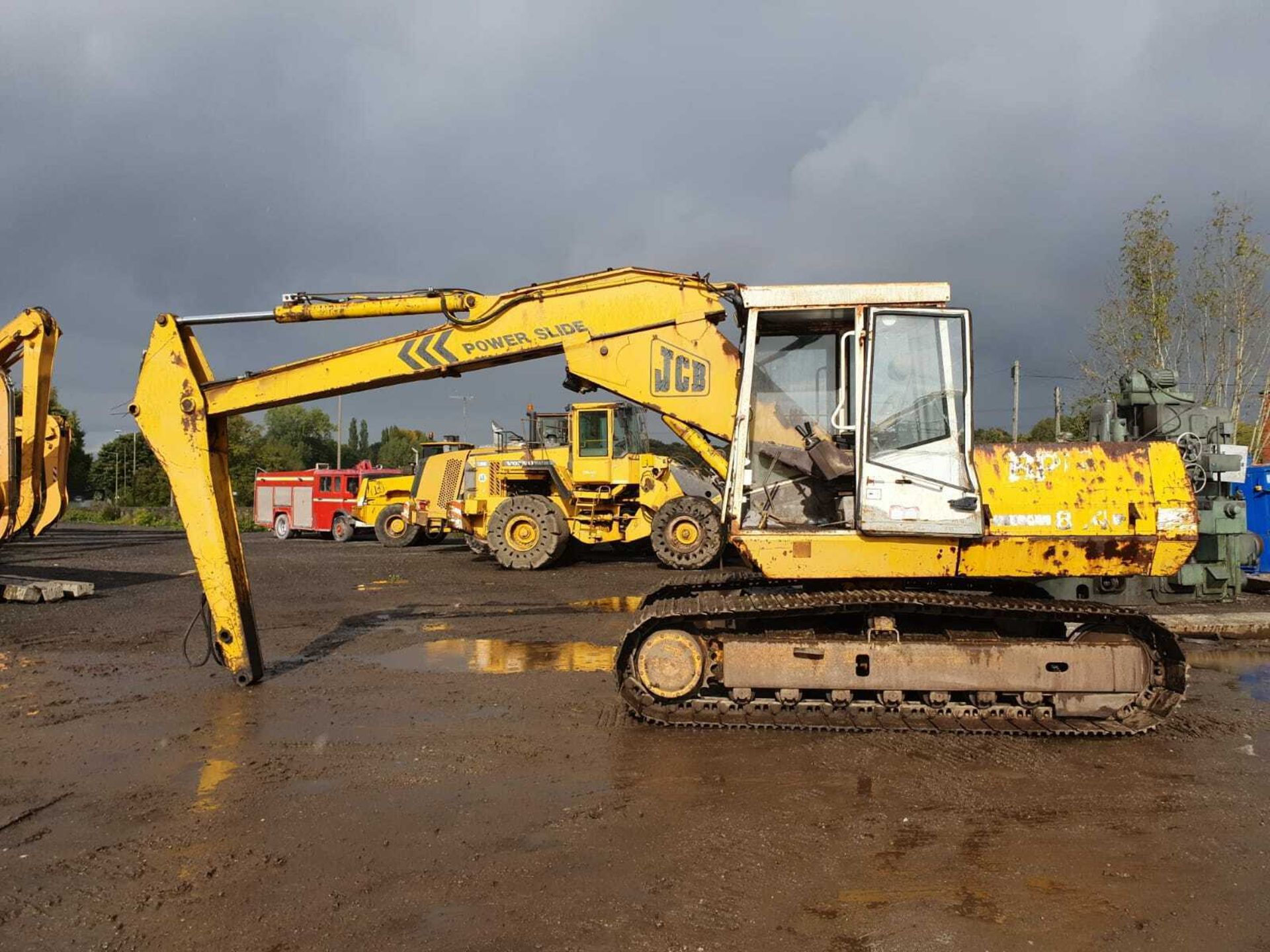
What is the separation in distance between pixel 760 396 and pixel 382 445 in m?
121

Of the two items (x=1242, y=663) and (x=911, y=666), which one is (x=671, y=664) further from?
(x=1242, y=663)

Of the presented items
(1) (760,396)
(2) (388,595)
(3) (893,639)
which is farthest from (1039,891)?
(2) (388,595)

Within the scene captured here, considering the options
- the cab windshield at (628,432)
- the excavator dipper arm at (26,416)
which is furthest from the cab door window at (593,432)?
the excavator dipper arm at (26,416)

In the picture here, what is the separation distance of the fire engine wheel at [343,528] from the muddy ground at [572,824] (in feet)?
77.0

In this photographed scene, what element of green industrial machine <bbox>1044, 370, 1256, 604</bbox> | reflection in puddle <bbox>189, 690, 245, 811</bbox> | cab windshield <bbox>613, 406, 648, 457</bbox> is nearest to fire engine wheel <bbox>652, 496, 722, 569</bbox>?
cab windshield <bbox>613, 406, 648, 457</bbox>

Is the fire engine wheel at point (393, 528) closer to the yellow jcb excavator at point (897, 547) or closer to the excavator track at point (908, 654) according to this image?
the yellow jcb excavator at point (897, 547)

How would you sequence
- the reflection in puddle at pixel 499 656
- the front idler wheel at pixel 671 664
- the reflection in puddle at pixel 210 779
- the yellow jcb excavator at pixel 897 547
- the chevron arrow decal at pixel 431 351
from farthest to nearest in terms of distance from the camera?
1. the reflection in puddle at pixel 499 656
2. the chevron arrow decal at pixel 431 351
3. the front idler wheel at pixel 671 664
4. the yellow jcb excavator at pixel 897 547
5. the reflection in puddle at pixel 210 779

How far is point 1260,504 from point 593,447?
11766 mm

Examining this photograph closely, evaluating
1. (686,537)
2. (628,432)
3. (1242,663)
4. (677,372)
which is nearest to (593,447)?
(628,432)

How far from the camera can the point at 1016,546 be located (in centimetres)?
579

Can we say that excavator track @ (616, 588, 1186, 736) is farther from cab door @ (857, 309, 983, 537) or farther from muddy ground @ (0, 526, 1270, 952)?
cab door @ (857, 309, 983, 537)

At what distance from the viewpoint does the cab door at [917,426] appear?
19.1 ft

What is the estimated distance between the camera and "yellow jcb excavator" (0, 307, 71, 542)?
480 inches

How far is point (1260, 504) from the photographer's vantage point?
1361 centimetres
